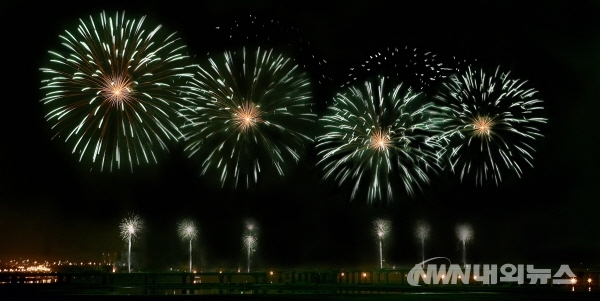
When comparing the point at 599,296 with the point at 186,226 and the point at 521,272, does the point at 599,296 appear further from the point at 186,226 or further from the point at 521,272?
the point at 186,226

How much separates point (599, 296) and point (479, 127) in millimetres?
11025

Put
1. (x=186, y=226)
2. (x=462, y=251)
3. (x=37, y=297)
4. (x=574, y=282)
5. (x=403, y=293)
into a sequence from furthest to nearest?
(x=186, y=226), (x=462, y=251), (x=574, y=282), (x=403, y=293), (x=37, y=297)

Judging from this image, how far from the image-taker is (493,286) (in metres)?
32.6

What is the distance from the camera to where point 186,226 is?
237 ft

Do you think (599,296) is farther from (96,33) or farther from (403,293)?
(96,33)

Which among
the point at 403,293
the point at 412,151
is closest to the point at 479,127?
the point at 412,151

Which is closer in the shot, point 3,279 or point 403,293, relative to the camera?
point 403,293

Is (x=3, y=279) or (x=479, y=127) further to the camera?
(x=3, y=279)

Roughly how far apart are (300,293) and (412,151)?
1056cm

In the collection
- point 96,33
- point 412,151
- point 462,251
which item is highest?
point 96,33

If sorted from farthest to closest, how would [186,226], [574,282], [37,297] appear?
1. [186,226]
2. [574,282]
3. [37,297]

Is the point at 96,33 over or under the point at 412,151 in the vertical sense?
over

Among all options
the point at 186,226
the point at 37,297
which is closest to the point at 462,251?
the point at 186,226

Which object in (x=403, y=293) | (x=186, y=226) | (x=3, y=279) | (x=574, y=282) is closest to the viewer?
(x=403, y=293)
